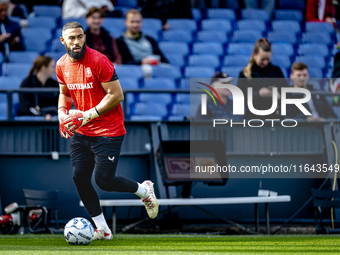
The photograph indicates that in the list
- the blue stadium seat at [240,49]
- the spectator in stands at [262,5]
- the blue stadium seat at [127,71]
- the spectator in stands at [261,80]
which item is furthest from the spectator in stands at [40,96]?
the spectator in stands at [262,5]

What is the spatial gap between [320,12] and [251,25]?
5.48ft

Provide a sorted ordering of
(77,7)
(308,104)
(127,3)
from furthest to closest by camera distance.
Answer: (127,3) < (77,7) < (308,104)

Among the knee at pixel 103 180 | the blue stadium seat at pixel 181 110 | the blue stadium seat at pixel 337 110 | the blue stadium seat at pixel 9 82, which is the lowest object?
the knee at pixel 103 180

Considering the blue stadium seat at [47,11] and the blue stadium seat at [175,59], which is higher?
the blue stadium seat at [47,11]

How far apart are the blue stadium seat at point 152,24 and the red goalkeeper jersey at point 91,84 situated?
610 cm

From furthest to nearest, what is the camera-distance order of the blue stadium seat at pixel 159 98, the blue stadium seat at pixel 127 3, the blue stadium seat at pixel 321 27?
the blue stadium seat at pixel 321 27
the blue stadium seat at pixel 127 3
the blue stadium seat at pixel 159 98

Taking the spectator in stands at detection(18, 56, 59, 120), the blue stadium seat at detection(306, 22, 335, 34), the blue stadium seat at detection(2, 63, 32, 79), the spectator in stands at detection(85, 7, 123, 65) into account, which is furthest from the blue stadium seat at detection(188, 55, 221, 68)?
the spectator in stands at detection(18, 56, 59, 120)

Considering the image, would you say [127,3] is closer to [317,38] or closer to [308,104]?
[317,38]

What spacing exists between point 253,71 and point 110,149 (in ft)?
11.1

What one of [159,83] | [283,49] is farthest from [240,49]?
[159,83]

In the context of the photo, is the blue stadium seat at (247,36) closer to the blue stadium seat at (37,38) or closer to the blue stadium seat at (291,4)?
the blue stadium seat at (291,4)

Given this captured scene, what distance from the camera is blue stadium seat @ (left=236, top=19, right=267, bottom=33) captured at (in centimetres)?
1192

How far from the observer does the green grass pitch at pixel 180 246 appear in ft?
14.0

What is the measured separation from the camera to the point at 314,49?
11.7 metres
